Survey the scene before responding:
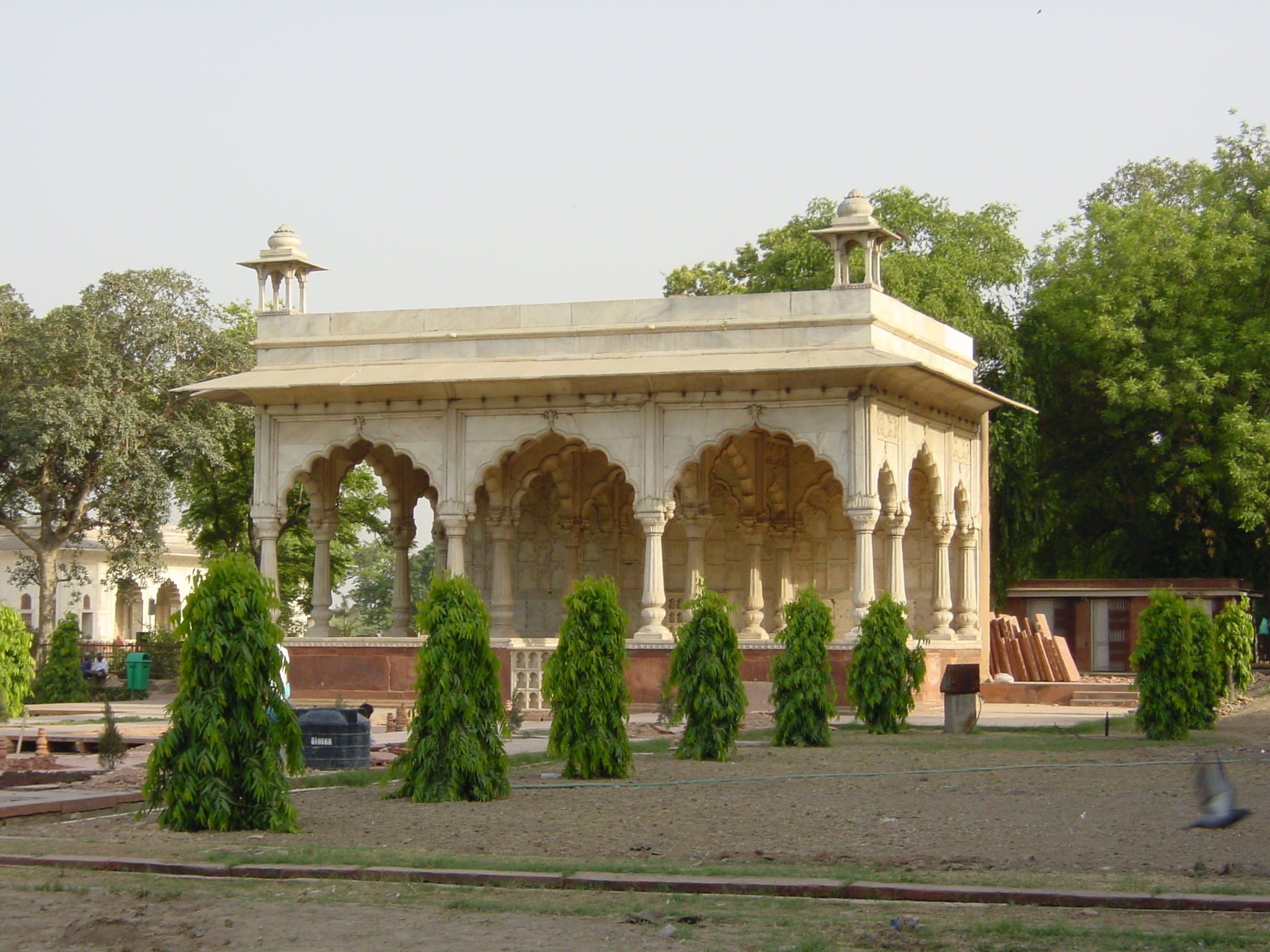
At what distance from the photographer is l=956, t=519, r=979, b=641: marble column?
90.1 feet

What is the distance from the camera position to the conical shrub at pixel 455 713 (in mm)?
12375

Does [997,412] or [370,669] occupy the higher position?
[997,412]

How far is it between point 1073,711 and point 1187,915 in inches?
691

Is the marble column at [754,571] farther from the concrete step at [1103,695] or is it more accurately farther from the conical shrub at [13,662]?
the conical shrub at [13,662]

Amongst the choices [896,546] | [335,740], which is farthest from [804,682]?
[896,546]

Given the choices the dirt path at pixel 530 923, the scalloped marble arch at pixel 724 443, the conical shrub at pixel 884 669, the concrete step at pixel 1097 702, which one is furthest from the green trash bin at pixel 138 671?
the dirt path at pixel 530 923

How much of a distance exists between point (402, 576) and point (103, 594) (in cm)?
3078

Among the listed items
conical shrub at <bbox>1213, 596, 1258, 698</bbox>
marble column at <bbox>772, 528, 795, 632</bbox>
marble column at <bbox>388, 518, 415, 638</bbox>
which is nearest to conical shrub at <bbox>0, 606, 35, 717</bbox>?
marble column at <bbox>388, 518, 415, 638</bbox>

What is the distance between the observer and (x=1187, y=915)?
7684 mm

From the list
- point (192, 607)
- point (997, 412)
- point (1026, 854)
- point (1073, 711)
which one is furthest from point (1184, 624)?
point (997, 412)

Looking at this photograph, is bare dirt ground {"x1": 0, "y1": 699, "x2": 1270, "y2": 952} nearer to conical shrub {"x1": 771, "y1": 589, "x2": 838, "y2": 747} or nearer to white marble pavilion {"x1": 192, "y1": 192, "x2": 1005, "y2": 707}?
conical shrub {"x1": 771, "y1": 589, "x2": 838, "y2": 747}

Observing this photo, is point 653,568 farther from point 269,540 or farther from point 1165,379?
point 1165,379

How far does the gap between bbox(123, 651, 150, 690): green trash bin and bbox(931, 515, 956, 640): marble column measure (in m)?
13.6

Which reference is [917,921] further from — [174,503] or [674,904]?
[174,503]
